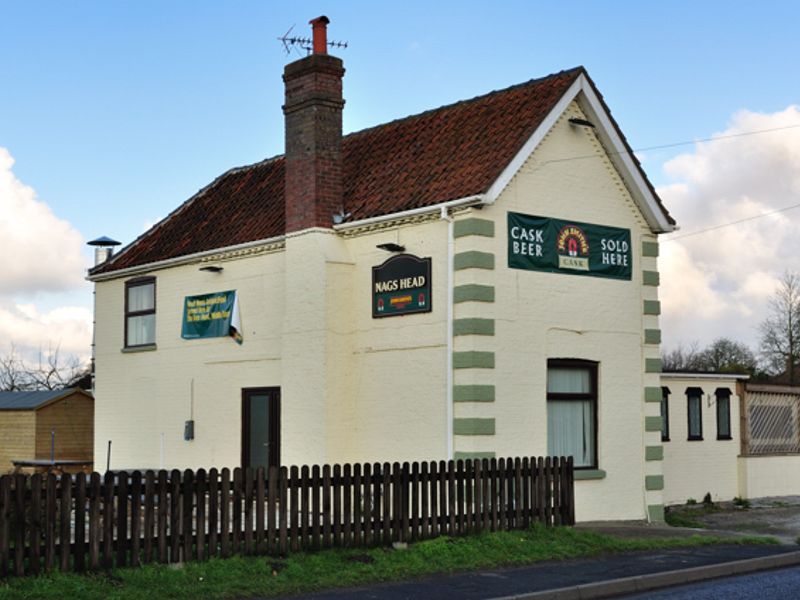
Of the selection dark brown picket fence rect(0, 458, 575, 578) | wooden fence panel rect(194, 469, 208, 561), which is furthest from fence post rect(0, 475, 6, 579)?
wooden fence panel rect(194, 469, 208, 561)

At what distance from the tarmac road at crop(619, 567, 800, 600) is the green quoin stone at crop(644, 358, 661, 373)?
20.5ft

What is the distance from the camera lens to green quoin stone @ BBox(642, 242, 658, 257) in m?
20.5

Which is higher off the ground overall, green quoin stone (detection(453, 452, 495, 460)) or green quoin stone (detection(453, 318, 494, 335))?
green quoin stone (detection(453, 318, 494, 335))

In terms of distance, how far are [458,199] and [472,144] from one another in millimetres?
1963

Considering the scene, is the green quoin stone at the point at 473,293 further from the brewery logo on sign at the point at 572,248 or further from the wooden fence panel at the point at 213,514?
the wooden fence panel at the point at 213,514

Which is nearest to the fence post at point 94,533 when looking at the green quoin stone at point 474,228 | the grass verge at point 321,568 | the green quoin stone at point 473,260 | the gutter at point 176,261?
the grass verge at point 321,568

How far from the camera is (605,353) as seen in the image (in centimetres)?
1953

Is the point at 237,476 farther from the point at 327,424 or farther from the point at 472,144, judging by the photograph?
the point at 472,144

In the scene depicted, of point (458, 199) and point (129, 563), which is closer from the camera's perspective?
point (129, 563)

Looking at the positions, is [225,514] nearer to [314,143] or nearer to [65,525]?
[65,525]

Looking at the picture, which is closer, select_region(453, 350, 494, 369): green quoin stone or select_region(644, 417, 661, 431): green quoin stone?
select_region(453, 350, 494, 369): green quoin stone


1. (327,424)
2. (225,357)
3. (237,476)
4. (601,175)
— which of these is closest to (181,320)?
(225,357)

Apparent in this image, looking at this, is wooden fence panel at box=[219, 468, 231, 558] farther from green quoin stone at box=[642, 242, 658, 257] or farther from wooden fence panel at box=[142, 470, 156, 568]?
green quoin stone at box=[642, 242, 658, 257]

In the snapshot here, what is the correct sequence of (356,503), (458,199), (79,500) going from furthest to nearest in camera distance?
(458,199)
(356,503)
(79,500)
